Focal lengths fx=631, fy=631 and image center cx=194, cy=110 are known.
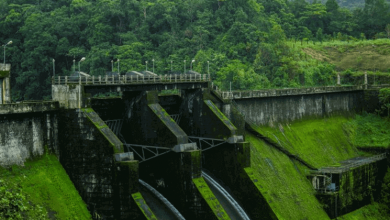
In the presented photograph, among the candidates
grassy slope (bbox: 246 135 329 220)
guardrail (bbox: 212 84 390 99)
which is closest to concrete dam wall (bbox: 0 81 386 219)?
guardrail (bbox: 212 84 390 99)

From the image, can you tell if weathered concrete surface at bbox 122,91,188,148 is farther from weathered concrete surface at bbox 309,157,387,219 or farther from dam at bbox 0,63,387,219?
weathered concrete surface at bbox 309,157,387,219

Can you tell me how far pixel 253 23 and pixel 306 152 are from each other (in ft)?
132

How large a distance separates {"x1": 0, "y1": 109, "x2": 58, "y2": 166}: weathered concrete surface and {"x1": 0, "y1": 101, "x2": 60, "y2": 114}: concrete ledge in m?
0.43

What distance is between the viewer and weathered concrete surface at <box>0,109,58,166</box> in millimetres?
39125

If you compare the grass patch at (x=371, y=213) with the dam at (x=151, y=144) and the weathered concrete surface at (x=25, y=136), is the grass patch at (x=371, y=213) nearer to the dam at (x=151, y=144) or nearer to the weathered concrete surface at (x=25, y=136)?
Result: the dam at (x=151, y=144)

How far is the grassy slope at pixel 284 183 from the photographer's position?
56.4 m

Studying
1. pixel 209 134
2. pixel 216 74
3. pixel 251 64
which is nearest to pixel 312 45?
pixel 251 64

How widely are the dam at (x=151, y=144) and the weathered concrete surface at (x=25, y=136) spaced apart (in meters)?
0.06

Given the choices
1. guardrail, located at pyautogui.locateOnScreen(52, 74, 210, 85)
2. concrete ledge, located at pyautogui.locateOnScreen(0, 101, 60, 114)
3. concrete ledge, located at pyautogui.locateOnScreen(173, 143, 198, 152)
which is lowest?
concrete ledge, located at pyautogui.locateOnScreen(173, 143, 198, 152)

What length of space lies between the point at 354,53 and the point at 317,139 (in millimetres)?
40386

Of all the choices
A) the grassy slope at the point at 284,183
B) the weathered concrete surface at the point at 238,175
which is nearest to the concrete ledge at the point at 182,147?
the weathered concrete surface at the point at 238,175

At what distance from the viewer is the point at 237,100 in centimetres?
6231

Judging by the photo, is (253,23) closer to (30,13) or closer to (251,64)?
(251,64)

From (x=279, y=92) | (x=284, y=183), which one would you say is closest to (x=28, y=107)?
(x=284, y=183)
